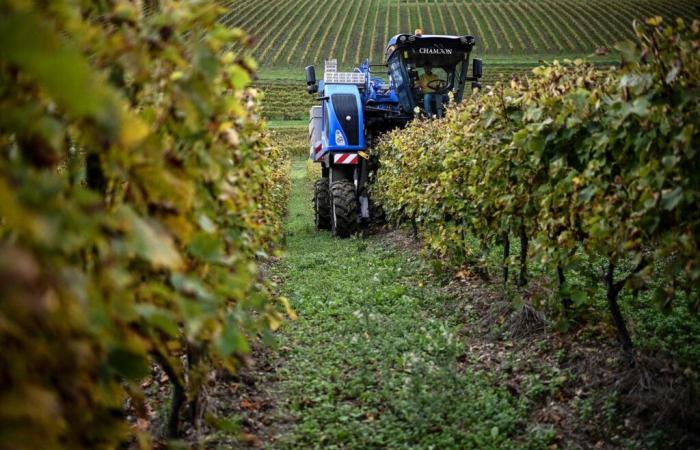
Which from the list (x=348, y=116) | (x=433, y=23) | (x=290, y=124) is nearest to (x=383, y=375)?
(x=348, y=116)

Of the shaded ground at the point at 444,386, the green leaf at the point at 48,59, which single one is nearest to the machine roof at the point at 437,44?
the shaded ground at the point at 444,386

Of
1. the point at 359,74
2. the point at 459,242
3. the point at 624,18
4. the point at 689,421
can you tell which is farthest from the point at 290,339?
the point at 624,18

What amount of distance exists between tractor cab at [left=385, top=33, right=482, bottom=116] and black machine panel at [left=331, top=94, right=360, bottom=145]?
0.99 metres

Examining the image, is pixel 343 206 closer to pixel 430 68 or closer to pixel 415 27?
pixel 430 68

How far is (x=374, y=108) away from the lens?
12000 millimetres

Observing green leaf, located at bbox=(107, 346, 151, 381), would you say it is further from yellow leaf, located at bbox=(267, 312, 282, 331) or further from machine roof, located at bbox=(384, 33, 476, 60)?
machine roof, located at bbox=(384, 33, 476, 60)

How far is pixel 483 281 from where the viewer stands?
6828 millimetres

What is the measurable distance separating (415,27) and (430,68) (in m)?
56.8

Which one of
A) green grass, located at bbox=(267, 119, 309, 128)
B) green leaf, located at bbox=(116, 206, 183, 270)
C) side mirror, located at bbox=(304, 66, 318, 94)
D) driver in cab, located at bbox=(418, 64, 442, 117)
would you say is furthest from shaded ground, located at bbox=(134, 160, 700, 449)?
green grass, located at bbox=(267, 119, 309, 128)

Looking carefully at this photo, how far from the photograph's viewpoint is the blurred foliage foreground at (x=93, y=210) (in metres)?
0.99

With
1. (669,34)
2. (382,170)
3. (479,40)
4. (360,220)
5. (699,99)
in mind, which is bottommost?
(360,220)

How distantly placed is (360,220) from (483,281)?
514 cm

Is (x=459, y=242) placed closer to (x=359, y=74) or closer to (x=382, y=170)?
(x=382, y=170)

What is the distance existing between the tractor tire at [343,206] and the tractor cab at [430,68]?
6.38 feet
